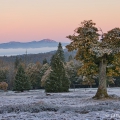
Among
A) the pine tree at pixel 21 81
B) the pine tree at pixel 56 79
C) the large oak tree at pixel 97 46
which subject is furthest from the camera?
the pine tree at pixel 21 81

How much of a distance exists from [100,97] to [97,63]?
4173mm

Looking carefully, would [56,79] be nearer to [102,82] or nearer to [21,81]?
[21,81]

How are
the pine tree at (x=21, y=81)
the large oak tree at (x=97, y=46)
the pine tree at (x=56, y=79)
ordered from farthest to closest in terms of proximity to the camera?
the pine tree at (x=21, y=81), the pine tree at (x=56, y=79), the large oak tree at (x=97, y=46)

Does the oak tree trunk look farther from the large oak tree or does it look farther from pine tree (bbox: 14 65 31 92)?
pine tree (bbox: 14 65 31 92)

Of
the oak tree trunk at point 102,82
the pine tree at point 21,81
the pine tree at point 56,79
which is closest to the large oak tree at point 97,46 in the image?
the oak tree trunk at point 102,82

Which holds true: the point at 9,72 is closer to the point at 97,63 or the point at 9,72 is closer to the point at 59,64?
the point at 59,64

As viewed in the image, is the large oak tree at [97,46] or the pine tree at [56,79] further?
the pine tree at [56,79]

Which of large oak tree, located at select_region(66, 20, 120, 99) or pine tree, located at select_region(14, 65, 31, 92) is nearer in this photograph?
large oak tree, located at select_region(66, 20, 120, 99)

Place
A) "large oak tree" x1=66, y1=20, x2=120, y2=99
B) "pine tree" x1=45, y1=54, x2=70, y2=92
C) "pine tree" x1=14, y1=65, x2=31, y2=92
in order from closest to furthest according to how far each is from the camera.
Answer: "large oak tree" x1=66, y1=20, x2=120, y2=99 < "pine tree" x1=45, y1=54, x2=70, y2=92 < "pine tree" x1=14, y1=65, x2=31, y2=92

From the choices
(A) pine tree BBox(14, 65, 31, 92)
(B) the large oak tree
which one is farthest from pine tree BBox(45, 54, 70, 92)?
(B) the large oak tree

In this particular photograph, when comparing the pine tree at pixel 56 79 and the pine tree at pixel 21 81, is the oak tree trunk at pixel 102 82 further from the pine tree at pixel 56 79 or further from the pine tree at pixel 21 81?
the pine tree at pixel 21 81

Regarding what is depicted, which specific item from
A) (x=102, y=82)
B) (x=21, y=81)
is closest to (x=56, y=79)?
(x=21, y=81)

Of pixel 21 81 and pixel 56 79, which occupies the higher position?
pixel 56 79

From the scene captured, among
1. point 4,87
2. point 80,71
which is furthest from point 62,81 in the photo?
point 80,71
